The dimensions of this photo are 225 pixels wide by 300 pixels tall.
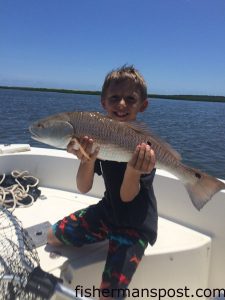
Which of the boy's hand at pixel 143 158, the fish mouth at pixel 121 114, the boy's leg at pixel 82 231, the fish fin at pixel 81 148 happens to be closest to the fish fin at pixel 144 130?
the boy's hand at pixel 143 158

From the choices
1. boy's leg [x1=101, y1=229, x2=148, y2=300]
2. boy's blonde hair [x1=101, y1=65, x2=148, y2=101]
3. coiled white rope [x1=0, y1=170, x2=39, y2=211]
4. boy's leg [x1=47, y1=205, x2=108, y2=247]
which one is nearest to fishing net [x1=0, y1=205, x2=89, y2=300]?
boy's leg [x1=101, y1=229, x2=148, y2=300]

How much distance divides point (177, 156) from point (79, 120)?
0.94 meters

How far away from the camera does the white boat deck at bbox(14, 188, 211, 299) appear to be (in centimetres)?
306

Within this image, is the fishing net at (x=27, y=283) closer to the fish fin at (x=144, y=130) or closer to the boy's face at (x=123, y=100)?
the fish fin at (x=144, y=130)

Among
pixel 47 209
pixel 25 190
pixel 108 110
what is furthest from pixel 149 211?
pixel 25 190

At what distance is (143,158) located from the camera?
106 inches

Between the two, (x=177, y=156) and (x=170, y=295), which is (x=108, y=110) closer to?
(x=177, y=156)

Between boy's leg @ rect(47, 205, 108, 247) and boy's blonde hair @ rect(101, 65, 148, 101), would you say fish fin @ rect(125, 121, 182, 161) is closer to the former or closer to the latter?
boy's blonde hair @ rect(101, 65, 148, 101)

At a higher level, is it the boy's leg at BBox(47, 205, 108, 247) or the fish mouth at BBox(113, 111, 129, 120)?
the fish mouth at BBox(113, 111, 129, 120)

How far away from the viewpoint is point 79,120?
9.02ft

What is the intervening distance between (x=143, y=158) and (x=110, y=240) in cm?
88

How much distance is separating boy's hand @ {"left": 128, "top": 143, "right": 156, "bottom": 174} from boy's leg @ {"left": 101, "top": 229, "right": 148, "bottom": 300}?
65 centimetres

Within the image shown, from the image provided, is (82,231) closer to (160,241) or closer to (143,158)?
(160,241)

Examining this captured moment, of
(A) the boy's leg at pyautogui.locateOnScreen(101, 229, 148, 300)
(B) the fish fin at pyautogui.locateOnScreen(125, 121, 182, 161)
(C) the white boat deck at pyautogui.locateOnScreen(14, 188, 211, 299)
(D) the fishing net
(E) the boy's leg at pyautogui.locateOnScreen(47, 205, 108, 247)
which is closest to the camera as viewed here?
→ (D) the fishing net
